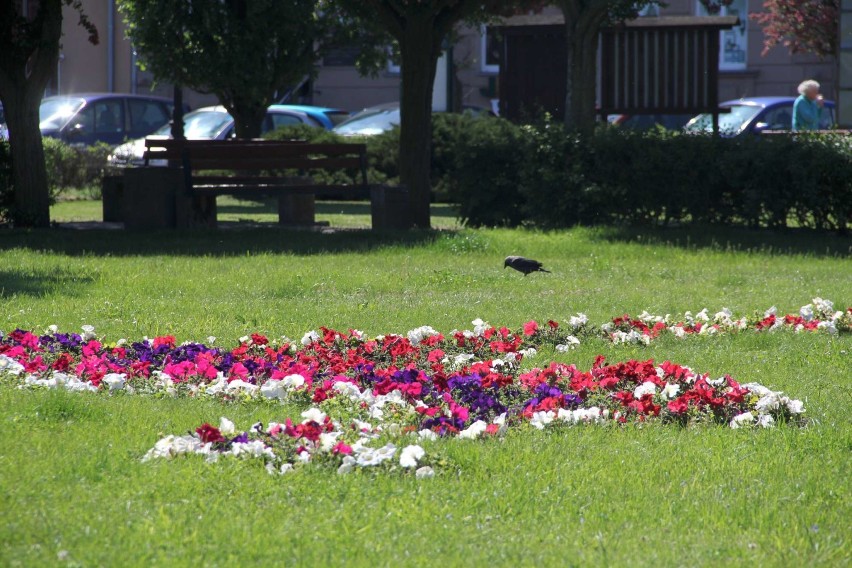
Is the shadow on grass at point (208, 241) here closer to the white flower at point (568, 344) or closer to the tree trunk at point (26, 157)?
the tree trunk at point (26, 157)

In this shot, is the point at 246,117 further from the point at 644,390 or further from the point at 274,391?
the point at 644,390

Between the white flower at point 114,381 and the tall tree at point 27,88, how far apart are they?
9102 mm

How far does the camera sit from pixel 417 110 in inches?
602

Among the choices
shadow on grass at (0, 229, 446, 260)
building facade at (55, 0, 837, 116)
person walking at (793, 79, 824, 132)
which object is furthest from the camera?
building facade at (55, 0, 837, 116)

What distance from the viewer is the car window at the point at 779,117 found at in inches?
918

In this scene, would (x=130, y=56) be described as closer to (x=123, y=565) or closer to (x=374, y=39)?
(x=374, y=39)

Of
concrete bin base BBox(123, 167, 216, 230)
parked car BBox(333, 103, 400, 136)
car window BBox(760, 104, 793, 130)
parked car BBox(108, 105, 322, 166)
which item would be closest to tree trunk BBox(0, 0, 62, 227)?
concrete bin base BBox(123, 167, 216, 230)

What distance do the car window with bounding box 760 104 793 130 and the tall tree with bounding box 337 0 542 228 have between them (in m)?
9.74

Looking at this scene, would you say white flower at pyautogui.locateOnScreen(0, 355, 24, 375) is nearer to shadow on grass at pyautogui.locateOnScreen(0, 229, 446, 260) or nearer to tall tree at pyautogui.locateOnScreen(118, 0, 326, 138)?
shadow on grass at pyautogui.locateOnScreen(0, 229, 446, 260)

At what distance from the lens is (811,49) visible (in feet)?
93.6

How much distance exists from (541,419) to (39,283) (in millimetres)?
5566

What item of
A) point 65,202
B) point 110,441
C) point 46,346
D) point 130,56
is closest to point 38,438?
point 110,441

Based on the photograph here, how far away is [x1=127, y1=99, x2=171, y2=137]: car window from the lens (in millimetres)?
25375

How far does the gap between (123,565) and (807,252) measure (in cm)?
1004
